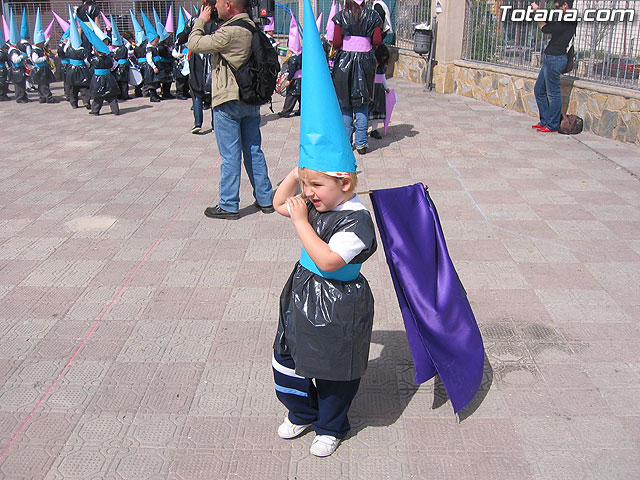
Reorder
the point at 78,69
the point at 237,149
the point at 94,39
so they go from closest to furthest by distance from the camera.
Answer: the point at 237,149 → the point at 94,39 → the point at 78,69

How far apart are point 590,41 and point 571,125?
142 centimetres

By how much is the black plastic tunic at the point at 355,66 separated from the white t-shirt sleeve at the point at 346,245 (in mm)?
5510

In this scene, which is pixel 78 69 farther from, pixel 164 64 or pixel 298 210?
pixel 298 210

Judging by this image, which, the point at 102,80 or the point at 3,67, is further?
the point at 3,67

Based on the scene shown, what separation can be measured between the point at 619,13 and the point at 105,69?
846 cm

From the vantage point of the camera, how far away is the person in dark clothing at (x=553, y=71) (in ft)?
28.9

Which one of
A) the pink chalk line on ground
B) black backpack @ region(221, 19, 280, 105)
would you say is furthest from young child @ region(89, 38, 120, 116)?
black backpack @ region(221, 19, 280, 105)

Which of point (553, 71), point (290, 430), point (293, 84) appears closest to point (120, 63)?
point (293, 84)

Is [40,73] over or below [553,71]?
below

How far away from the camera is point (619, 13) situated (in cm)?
885

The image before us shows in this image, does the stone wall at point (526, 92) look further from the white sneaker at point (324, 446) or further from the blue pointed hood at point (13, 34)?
the blue pointed hood at point (13, 34)

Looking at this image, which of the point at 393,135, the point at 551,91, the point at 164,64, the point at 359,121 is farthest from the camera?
the point at 164,64

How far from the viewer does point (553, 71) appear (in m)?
8.95

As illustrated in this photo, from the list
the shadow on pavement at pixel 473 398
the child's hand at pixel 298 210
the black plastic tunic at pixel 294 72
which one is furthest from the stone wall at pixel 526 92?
the child's hand at pixel 298 210
